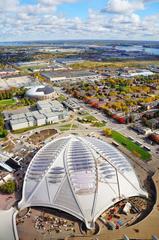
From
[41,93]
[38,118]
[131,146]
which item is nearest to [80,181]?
[131,146]

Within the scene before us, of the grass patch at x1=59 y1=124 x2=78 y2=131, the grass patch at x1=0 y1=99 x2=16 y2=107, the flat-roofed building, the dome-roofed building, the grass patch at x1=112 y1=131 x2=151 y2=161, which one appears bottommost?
the grass patch at x1=112 y1=131 x2=151 y2=161

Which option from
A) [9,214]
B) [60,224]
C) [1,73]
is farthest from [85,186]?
[1,73]

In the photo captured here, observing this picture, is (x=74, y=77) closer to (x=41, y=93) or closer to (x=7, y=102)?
(x=41, y=93)

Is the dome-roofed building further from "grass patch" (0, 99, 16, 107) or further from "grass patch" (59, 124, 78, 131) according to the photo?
"grass patch" (59, 124, 78, 131)

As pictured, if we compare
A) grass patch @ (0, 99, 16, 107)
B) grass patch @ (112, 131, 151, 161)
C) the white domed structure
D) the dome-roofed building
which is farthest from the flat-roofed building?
the white domed structure

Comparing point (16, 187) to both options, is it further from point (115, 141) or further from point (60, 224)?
point (115, 141)
